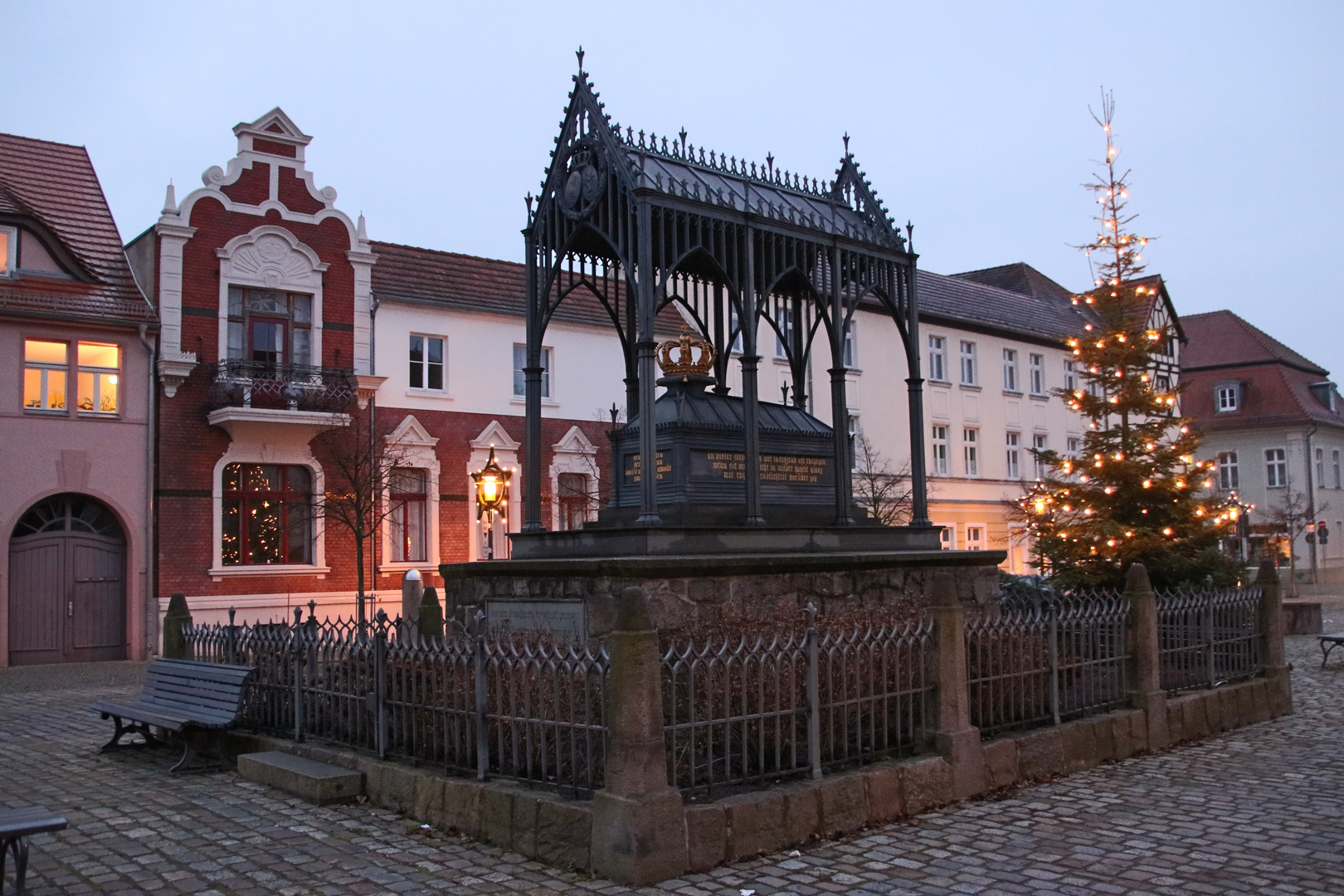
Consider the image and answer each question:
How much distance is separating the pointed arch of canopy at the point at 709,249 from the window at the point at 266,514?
Answer: 13.6 m

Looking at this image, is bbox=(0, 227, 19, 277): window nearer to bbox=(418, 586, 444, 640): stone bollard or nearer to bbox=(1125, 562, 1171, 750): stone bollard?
bbox=(418, 586, 444, 640): stone bollard

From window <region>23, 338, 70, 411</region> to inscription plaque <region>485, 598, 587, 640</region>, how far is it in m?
15.4

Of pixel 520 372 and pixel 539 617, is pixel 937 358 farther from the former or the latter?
pixel 539 617

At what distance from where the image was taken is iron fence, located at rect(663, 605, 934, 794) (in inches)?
285

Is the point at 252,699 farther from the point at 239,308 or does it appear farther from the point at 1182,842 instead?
the point at 239,308

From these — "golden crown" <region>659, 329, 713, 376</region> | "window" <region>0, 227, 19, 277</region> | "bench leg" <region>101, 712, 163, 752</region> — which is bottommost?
"bench leg" <region>101, 712, 163, 752</region>

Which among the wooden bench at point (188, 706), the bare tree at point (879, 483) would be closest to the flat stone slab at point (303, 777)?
the wooden bench at point (188, 706)

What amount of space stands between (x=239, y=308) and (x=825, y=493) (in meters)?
16.6

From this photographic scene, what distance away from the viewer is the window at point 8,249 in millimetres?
22562

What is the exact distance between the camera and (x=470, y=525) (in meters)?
28.4

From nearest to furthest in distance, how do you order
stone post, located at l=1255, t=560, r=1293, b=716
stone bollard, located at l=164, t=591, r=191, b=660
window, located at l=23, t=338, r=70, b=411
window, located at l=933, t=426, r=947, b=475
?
stone bollard, located at l=164, t=591, r=191, b=660 → stone post, located at l=1255, t=560, r=1293, b=716 → window, located at l=23, t=338, r=70, b=411 → window, located at l=933, t=426, r=947, b=475

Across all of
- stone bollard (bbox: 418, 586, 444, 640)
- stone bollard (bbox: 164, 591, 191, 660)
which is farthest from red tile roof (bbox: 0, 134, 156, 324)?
stone bollard (bbox: 164, 591, 191, 660)

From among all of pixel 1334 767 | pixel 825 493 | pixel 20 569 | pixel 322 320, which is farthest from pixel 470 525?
pixel 1334 767

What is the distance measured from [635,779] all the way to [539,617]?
3.86 metres
